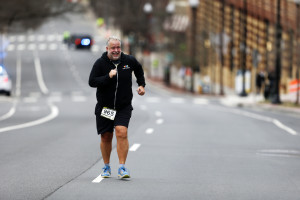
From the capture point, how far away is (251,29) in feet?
258

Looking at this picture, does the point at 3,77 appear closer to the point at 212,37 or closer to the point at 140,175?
the point at 212,37

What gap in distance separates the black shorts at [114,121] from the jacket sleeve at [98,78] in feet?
1.33

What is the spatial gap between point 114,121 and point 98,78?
617 millimetres

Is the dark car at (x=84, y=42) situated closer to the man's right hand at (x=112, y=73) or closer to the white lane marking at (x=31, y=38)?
the man's right hand at (x=112, y=73)

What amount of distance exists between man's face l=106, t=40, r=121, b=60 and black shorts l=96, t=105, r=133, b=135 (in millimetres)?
713

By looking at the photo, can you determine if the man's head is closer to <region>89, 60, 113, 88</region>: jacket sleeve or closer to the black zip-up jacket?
the black zip-up jacket

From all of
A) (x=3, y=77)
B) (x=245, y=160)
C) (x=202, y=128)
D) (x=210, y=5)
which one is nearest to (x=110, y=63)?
(x=245, y=160)

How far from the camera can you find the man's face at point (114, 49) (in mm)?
10391

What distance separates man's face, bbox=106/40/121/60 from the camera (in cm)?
1039

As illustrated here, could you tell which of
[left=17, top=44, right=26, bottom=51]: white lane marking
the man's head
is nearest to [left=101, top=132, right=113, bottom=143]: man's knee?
the man's head

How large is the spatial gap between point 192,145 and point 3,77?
104 feet

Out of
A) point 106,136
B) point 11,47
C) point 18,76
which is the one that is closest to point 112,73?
point 106,136

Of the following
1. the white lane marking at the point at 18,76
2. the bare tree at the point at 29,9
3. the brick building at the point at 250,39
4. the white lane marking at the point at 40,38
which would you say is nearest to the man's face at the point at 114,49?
the bare tree at the point at 29,9

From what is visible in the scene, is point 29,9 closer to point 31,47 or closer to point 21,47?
point 31,47
